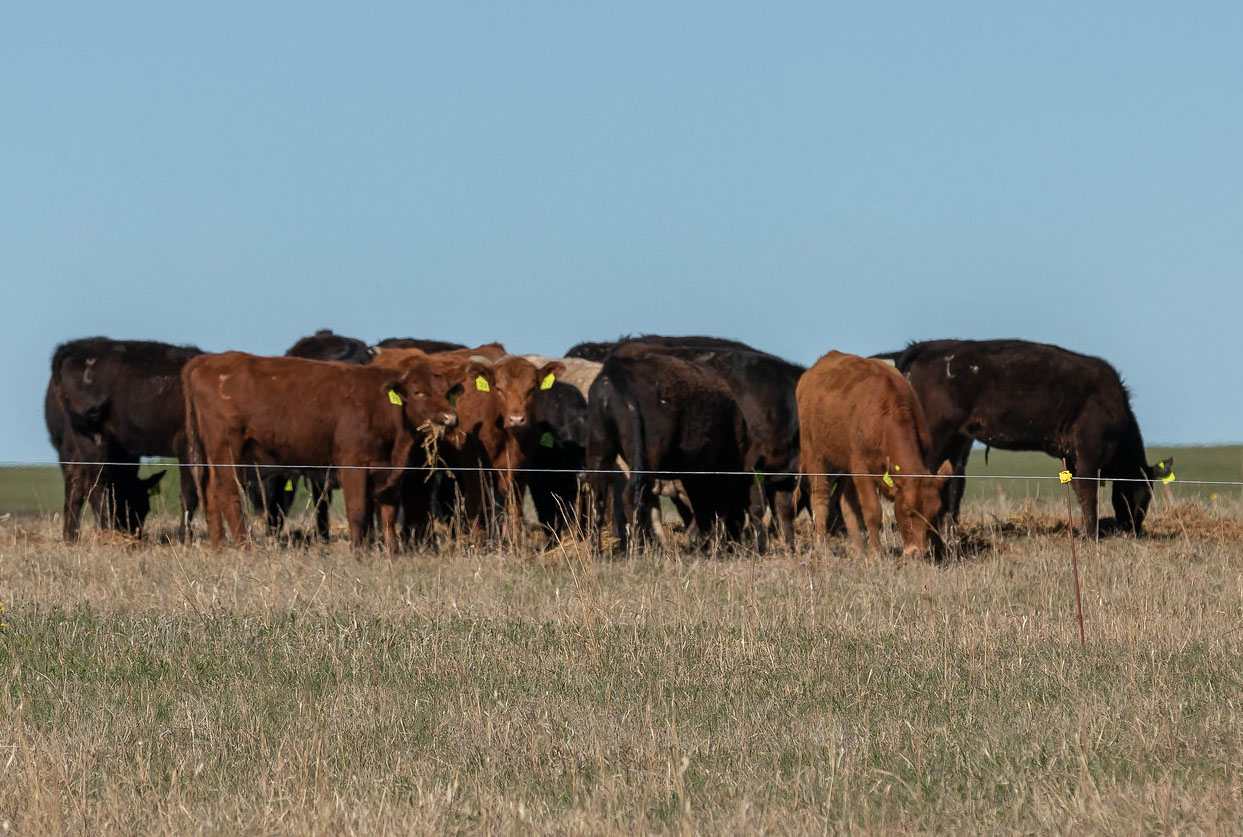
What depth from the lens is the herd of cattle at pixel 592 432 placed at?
1449 centimetres

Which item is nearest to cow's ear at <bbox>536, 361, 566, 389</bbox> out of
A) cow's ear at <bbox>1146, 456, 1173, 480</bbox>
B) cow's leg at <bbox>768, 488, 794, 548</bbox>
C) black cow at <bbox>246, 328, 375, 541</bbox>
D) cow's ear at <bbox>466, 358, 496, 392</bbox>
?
cow's ear at <bbox>466, 358, 496, 392</bbox>

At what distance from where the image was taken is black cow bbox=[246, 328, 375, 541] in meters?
16.7

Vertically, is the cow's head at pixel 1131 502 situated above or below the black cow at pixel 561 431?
below

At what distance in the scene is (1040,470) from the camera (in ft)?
151

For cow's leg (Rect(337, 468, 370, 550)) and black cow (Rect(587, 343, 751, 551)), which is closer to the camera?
cow's leg (Rect(337, 468, 370, 550))

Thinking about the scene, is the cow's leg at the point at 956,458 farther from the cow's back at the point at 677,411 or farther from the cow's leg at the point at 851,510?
the cow's back at the point at 677,411

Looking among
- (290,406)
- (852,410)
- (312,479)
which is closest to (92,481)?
(312,479)

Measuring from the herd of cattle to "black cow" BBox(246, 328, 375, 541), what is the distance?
0.10 meters

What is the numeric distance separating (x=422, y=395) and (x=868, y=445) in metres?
4.20

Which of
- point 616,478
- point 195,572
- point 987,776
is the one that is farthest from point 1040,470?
point 987,776

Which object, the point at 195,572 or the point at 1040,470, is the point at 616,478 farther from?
the point at 1040,470

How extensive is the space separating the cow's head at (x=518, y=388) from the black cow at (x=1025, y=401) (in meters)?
4.68

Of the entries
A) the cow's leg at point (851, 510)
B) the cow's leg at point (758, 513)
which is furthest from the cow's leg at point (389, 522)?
the cow's leg at point (851, 510)

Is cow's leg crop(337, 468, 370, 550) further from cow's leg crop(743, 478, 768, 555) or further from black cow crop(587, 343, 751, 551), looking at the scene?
cow's leg crop(743, 478, 768, 555)
